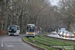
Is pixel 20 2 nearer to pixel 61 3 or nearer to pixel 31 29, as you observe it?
pixel 31 29

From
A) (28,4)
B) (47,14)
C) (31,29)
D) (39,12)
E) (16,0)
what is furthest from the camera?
(47,14)

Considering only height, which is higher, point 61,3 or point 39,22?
point 61,3

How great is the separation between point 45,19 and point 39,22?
10.6ft

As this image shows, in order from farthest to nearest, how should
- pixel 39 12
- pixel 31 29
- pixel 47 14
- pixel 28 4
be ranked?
pixel 47 14 < pixel 39 12 < pixel 28 4 < pixel 31 29

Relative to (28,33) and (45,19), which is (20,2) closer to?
(28,33)

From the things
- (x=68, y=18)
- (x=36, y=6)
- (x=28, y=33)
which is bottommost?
(x=28, y=33)

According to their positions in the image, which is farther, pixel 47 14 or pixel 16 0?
pixel 47 14

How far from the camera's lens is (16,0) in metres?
48.2

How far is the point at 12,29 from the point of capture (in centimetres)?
5216

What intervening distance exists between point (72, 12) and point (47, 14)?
82.7ft

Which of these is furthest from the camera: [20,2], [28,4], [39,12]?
[39,12]

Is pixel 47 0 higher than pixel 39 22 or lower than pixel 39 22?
higher

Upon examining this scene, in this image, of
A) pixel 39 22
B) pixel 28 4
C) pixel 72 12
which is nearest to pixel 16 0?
pixel 28 4

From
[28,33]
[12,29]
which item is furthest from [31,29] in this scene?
[12,29]
